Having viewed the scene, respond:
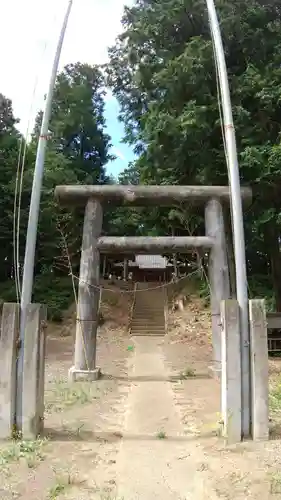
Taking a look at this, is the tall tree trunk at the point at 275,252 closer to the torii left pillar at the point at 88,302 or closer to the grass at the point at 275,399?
the torii left pillar at the point at 88,302

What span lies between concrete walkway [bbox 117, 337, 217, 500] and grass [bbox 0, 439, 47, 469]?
2.85 ft

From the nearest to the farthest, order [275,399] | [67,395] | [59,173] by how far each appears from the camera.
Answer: [275,399]
[67,395]
[59,173]

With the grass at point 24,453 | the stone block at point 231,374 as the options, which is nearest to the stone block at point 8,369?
the grass at point 24,453

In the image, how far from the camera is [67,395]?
8188mm

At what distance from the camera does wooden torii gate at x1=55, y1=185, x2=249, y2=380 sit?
10031mm

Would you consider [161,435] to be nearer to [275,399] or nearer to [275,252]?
[275,399]

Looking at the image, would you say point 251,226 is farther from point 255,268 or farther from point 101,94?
point 101,94

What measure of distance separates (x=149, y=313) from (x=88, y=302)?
1269cm

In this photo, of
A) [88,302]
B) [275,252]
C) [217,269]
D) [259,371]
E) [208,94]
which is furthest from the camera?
[275,252]

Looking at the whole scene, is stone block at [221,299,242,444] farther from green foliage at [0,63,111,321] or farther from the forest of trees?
green foliage at [0,63,111,321]

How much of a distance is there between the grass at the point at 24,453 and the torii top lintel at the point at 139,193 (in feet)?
19.6

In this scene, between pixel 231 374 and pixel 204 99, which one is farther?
pixel 204 99

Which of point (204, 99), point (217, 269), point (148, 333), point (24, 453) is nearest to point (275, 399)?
point (217, 269)

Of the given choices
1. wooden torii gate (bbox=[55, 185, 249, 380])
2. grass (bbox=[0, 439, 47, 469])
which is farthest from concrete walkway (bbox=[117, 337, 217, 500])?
wooden torii gate (bbox=[55, 185, 249, 380])
